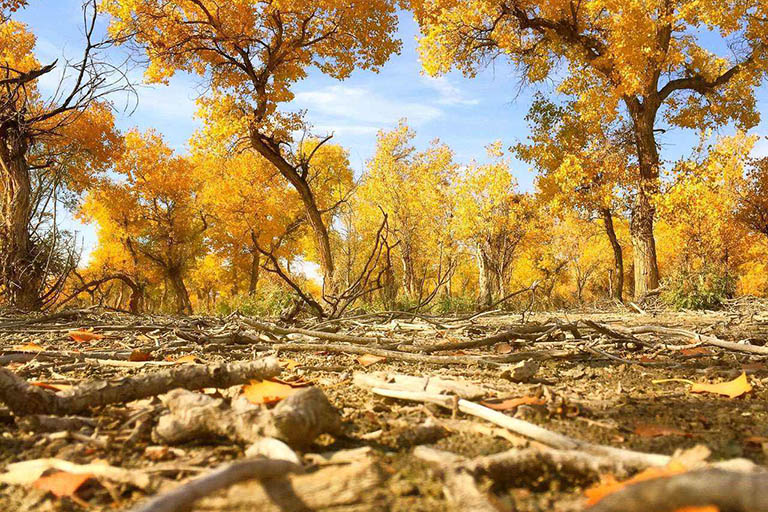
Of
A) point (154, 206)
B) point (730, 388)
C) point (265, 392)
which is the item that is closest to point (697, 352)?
point (730, 388)

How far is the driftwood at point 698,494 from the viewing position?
57cm

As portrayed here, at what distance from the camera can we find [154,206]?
2800 cm

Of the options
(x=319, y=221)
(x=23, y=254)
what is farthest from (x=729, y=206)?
(x=23, y=254)

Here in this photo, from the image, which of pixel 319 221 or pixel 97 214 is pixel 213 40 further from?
pixel 97 214

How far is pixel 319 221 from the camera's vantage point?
12.4 meters

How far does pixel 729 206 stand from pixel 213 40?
2284cm

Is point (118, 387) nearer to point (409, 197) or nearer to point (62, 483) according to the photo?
point (62, 483)

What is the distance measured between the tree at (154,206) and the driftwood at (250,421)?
27.4 meters

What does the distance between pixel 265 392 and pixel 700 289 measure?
9642 millimetres

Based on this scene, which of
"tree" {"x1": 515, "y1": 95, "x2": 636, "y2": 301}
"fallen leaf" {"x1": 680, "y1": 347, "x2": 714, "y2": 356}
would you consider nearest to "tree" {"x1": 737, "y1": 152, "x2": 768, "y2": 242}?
"tree" {"x1": 515, "y1": 95, "x2": 636, "y2": 301}

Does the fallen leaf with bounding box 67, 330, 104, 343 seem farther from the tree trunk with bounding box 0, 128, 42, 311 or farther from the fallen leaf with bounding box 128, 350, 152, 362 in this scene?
the tree trunk with bounding box 0, 128, 42, 311

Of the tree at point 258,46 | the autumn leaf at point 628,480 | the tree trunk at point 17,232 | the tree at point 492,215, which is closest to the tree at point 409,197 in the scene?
the tree at point 492,215

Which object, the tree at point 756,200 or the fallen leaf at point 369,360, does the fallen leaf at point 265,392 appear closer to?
the fallen leaf at point 369,360

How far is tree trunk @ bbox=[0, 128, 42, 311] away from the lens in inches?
268
